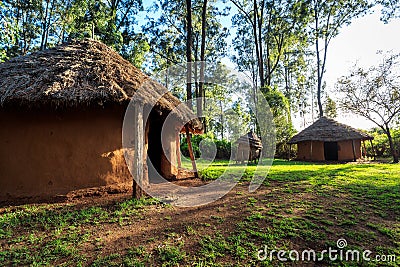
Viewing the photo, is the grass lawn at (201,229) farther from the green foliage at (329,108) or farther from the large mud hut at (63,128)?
the green foliage at (329,108)

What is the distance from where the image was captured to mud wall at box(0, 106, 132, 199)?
17.1 feet

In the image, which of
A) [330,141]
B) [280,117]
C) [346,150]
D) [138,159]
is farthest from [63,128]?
[346,150]

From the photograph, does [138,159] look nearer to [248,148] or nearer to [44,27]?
[248,148]

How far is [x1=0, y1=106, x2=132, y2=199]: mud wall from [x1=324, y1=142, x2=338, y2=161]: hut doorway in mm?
15584

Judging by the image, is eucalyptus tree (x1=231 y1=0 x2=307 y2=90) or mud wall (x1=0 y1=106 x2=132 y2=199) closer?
mud wall (x1=0 y1=106 x2=132 y2=199)

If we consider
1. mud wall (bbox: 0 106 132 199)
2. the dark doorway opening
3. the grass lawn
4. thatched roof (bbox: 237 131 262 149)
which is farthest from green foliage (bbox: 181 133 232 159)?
the grass lawn

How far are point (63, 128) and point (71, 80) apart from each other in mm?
1123

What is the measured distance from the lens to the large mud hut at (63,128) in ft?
16.7

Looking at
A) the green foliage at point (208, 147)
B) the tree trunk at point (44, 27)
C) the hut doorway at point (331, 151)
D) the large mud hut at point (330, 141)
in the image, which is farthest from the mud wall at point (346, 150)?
the tree trunk at point (44, 27)

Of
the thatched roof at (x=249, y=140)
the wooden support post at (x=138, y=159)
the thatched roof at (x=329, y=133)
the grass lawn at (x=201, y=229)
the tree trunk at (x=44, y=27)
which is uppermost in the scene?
the tree trunk at (x=44, y=27)

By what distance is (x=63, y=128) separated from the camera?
5.39m

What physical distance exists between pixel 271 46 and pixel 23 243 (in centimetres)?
2237

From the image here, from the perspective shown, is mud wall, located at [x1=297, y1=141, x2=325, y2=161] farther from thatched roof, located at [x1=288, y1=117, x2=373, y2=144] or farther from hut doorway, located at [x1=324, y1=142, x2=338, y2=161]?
hut doorway, located at [x1=324, y1=142, x2=338, y2=161]

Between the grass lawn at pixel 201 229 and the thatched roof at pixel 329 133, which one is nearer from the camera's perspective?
the grass lawn at pixel 201 229
